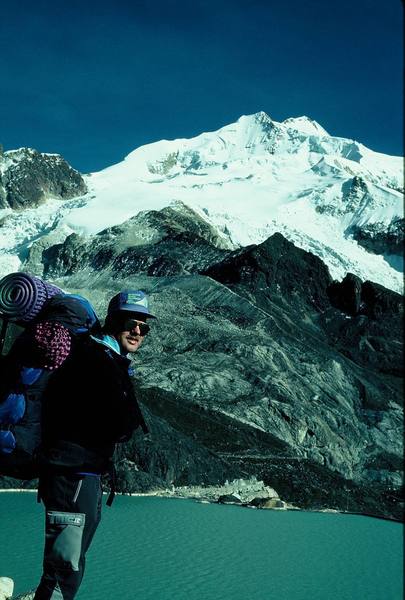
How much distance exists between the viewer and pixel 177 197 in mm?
147625

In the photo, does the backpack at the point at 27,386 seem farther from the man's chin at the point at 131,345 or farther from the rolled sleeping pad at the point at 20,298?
the man's chin at the point at 131,345

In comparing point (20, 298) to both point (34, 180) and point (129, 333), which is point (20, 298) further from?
point (34, 180)

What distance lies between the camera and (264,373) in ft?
188

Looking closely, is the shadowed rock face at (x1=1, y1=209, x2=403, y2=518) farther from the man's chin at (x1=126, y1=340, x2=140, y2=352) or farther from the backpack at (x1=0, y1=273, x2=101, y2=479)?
the backpack at (x1=0, y1=273, x2=101, y2=479)

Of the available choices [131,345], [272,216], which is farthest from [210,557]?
[272,216]

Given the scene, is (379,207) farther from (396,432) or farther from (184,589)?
(184,589)

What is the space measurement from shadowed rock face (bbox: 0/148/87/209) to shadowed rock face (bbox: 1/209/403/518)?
244 ft

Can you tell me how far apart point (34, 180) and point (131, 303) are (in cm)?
18391

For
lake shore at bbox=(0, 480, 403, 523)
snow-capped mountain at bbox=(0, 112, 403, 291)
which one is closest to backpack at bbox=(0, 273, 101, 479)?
lake shore at bbox=(0, 480, 403, 523)

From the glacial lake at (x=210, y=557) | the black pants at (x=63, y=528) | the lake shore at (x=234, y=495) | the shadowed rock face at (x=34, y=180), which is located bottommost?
the lake shore at (x=234, y=495)

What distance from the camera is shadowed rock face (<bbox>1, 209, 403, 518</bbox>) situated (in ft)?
118

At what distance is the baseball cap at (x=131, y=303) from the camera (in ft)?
13.0

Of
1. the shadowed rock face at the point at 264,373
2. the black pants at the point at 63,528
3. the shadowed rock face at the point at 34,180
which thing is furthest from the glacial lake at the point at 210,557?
the shadowed rock face at the point at 34,180

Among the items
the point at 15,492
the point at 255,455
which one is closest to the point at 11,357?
the point at 15,492
